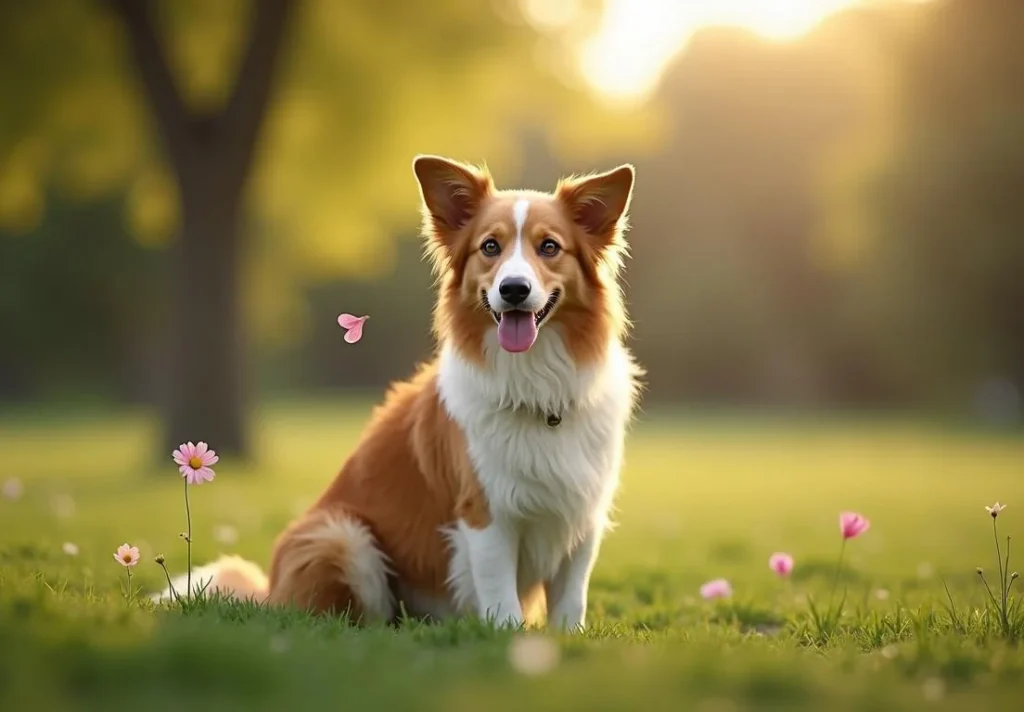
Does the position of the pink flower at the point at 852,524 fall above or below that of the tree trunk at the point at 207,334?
below

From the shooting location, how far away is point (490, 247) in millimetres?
4891

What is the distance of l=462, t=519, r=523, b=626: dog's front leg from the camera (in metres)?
4.74

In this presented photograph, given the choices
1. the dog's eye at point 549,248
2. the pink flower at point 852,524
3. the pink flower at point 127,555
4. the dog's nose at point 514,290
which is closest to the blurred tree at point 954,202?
the pink flower at point 852,524

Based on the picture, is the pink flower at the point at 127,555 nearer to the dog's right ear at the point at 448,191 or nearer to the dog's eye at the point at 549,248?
the dog's right ear at the point at 448,191

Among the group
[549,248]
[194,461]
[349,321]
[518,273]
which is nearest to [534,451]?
[518,273]

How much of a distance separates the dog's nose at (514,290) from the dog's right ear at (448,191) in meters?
0.68

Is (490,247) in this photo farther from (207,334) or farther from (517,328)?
(207,334)

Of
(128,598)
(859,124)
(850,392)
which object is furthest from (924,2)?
(128,598)

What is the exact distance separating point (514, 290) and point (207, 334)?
32.1 ft

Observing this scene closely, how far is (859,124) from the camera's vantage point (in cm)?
3450

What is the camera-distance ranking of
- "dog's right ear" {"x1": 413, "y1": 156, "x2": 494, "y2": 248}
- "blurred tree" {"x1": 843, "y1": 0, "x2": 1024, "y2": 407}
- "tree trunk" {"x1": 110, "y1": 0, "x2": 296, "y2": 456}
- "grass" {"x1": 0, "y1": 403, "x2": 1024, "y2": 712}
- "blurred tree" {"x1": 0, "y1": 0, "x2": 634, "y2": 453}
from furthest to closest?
"blurred tree" {"x1": 843, "y1": 0, "x2": 1024, "y2": 407}, "blurred tree" {"x1": 0, "y1": 0, "x2": 634, "y2": 453}, "tree trunk" {"x1": 110, "y1": 0, "x2": 296, "y2": 456}, "dog's right ear" {"x1": 413, "y1": 156, "x2": 494, "y2": 248}, "grass" {"x1": 0, "y1": 403, "x2": 1024, "y2": 712}

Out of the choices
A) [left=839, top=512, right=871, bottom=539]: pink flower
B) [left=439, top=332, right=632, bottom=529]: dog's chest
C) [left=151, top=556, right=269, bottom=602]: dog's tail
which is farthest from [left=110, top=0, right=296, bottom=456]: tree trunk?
[left=839, top=512, right=871, bottom=539]: pink flower

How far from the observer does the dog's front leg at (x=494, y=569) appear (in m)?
4.74

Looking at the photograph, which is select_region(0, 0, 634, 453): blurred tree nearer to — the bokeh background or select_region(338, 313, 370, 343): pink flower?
the bokeh background
